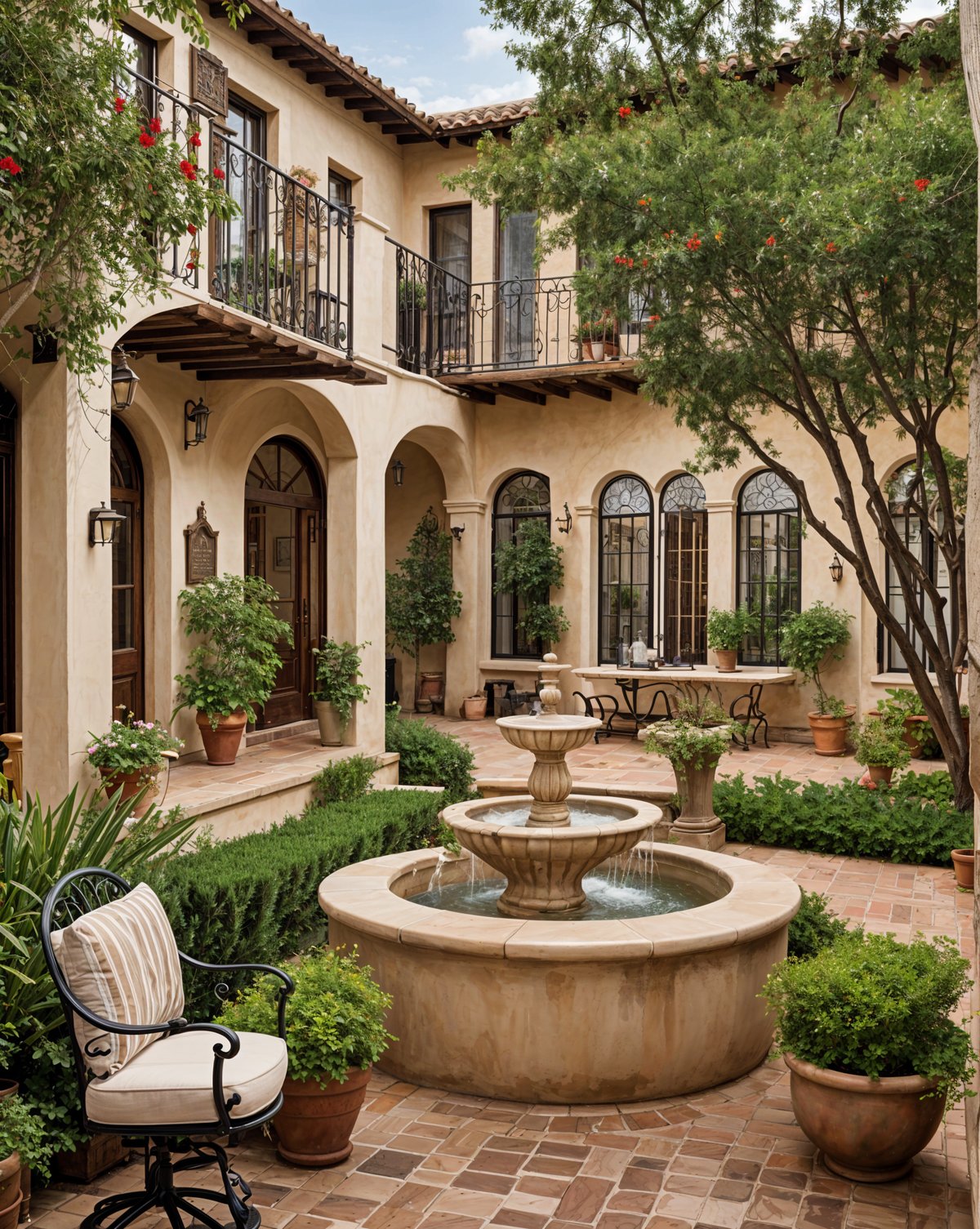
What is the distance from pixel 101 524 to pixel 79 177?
7.16ft

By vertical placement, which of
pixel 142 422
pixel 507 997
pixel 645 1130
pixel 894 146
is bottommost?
pixel 645 1130

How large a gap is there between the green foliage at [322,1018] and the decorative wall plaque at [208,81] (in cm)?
864

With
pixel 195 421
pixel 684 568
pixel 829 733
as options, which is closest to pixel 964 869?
pixel 829 733

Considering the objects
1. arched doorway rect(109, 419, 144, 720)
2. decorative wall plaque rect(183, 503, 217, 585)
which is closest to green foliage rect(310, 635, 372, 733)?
decorative wall plaque rect(183, 503, 217, 585)

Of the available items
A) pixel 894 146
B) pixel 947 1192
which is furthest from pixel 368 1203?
pixel 894 146

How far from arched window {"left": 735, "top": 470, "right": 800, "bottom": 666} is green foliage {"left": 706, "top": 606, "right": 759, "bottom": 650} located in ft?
0.84

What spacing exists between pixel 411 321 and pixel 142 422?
575cm

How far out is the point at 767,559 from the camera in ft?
47.6

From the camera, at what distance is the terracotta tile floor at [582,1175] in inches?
150

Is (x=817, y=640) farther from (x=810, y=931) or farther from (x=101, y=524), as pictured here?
(x=101, y=524)

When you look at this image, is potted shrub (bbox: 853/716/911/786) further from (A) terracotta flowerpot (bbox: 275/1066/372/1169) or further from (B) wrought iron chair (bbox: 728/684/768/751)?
(A) terracotta flowerpot (bbox: 275/1066/372/1169)

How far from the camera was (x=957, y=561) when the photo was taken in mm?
9305

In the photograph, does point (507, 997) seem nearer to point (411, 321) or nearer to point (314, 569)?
point (314, 569)

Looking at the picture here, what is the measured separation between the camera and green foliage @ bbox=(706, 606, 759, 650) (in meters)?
14.0
